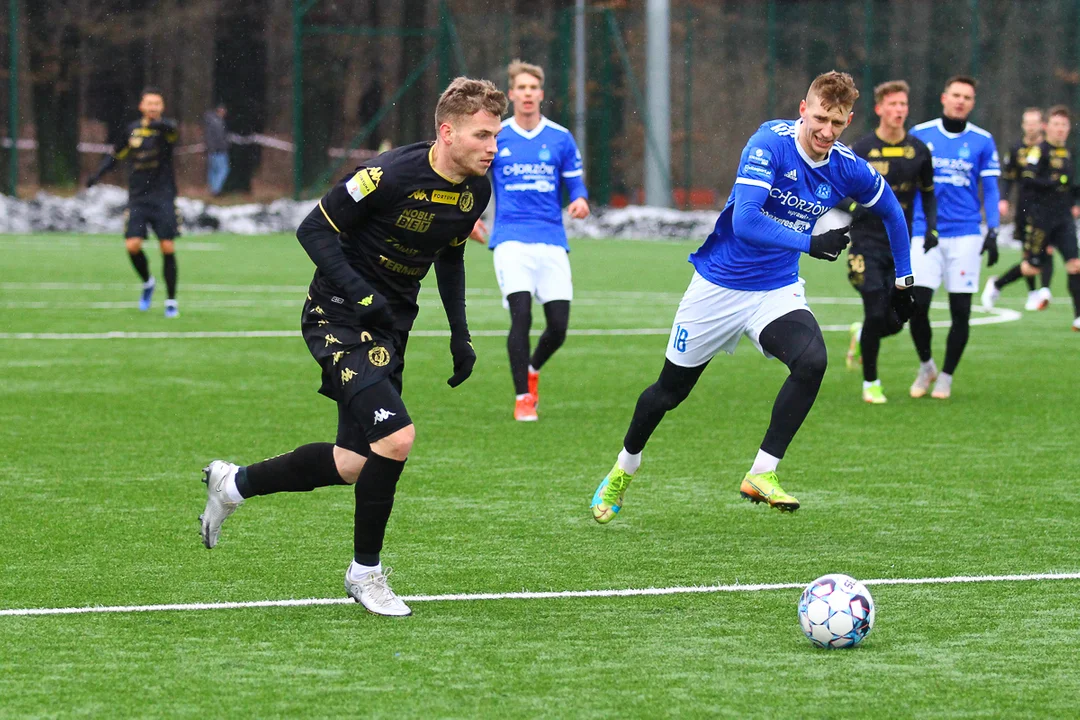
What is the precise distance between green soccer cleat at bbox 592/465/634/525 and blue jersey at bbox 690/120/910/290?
1023 mm

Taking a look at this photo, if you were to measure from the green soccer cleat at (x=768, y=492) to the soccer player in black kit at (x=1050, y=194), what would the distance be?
11359 millimetres

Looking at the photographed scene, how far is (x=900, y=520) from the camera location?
309 inches

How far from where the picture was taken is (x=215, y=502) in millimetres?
6691

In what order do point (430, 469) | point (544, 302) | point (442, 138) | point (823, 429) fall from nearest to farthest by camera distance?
1. point (442, 138)
2. point (430, 469)
3. point (823, 429)
4. point (544, 302)

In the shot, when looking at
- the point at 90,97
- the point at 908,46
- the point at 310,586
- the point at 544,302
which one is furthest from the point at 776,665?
the point at 90,97

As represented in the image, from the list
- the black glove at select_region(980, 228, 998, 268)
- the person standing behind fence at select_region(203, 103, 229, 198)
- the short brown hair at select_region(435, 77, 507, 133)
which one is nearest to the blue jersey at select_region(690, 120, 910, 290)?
the short brown hair at select_region(435, 77, 507, 133)

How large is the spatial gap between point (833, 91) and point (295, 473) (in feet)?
9.41

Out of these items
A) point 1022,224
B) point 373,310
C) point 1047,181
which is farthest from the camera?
point 1022,224

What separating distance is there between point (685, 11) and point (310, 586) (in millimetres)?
32303

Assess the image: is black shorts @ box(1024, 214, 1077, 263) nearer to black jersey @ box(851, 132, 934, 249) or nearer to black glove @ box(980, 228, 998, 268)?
black glove @ box(980, 228, 998, 268)

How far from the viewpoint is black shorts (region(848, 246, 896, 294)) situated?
11828 millimetres

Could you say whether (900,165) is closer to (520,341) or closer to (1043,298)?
(520,341)

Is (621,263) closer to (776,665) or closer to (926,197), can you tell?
(926,197)

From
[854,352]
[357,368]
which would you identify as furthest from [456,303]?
[854,352]
